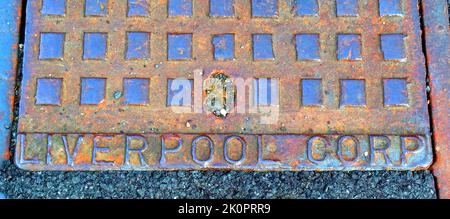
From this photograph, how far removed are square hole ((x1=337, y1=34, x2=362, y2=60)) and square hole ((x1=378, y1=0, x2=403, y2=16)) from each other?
16 cm

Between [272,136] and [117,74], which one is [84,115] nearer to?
[117,74]

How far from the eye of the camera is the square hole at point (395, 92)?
193 cm

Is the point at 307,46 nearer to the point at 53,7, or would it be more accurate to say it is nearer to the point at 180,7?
the point at 180,7

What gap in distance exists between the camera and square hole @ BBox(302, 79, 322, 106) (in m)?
1.94

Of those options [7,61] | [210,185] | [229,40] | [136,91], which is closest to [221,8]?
[229,40]

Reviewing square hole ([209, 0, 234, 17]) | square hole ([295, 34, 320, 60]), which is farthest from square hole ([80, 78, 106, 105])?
square hole ([295, 34, 320, 60])

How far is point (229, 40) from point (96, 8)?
1.84 ft

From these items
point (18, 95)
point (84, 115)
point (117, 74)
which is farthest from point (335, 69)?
point (18, 95)

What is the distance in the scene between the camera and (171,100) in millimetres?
1937

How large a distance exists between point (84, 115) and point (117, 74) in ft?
0.68

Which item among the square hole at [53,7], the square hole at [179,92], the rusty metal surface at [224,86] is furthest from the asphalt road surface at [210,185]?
the square hole at [53,7]

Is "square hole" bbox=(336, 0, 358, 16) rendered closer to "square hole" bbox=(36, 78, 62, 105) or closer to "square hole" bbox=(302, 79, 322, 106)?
"square hole" bbox=(302, 79, 322, 106)

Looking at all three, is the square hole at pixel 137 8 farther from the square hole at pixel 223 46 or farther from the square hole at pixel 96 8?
the square hole at pixel 223 46

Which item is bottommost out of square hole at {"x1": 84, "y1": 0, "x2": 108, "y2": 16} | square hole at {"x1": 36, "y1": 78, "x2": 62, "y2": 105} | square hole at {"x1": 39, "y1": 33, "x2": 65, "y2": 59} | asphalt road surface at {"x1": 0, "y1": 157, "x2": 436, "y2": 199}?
asphalt road surface at {"x1": 0, "y1": 157, "x2": 436, "y2": 199}
